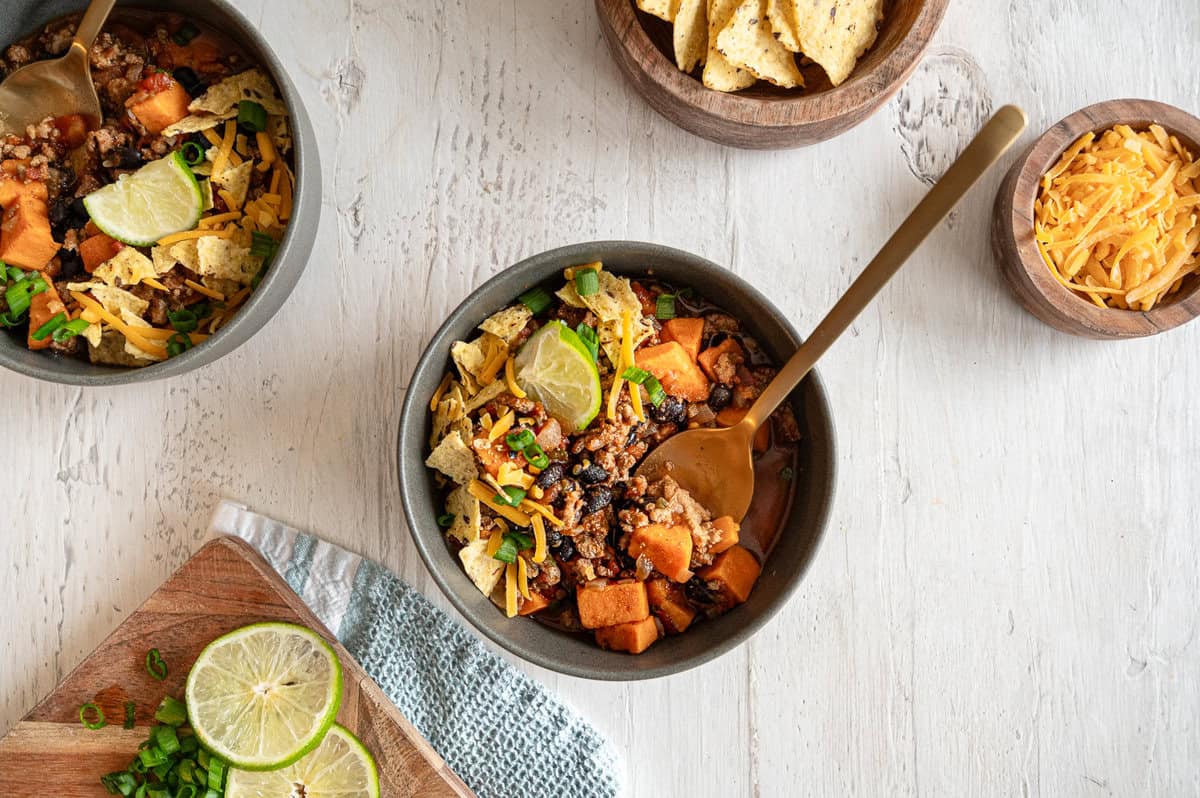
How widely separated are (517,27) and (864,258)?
1.06 m

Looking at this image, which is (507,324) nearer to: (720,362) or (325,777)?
(720,362)

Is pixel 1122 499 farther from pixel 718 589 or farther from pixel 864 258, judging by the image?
pixel 718 589

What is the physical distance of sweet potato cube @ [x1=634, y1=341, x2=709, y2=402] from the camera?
2.11 metres

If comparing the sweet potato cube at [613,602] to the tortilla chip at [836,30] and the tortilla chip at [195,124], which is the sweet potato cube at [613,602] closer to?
the tortilla chip at [836,30]

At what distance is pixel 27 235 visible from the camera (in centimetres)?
220

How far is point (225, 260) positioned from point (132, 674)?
3.44 ft

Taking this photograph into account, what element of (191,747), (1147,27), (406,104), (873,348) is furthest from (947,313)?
(191,747)

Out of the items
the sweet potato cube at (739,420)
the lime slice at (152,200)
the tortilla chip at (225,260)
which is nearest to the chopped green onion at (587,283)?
the sweet potato cube at (739,420)

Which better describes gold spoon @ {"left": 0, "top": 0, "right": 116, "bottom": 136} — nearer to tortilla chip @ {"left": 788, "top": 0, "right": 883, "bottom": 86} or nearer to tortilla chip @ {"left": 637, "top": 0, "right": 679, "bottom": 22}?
tortilla chip @ {"left": 637, "top": 0, "right": 679, "bottom": 22}

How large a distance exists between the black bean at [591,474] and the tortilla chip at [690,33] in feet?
3.00

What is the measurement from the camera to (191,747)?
2316mm

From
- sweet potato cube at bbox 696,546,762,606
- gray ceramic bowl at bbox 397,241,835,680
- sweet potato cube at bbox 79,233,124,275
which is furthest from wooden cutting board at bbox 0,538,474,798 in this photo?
sweet potato cube at bbox 696,546,762,606

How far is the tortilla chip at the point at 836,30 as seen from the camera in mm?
2094

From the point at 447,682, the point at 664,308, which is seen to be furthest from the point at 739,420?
the point at 447,682
